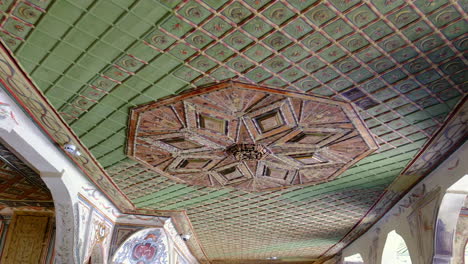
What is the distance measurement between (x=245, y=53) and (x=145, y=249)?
7756mm

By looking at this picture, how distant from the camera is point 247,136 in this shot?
20.2ft

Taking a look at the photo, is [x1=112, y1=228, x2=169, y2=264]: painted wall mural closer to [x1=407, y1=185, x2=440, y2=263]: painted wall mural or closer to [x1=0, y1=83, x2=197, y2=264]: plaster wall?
[x1=0, y1=83, x2=197, y2=264]: plaster wall

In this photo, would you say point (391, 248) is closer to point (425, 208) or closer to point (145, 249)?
point (425, 208)

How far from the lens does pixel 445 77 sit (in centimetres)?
472

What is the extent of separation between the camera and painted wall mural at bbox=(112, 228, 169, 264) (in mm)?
10055

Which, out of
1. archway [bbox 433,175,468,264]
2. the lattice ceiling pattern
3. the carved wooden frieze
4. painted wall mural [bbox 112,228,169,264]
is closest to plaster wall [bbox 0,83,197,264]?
painted wall mural [bbox 112,228,169,264]

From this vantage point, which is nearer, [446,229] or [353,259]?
[446,229]

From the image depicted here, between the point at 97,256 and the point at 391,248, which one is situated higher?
the point at 391,248

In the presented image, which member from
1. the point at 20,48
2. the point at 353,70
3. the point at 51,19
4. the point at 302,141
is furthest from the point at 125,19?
the point at 302,141

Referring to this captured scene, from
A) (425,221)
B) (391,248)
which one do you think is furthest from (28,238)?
(391,248)

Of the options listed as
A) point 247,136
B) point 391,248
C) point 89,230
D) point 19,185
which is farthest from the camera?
point 391,248

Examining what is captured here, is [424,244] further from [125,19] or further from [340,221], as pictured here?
[125,19]

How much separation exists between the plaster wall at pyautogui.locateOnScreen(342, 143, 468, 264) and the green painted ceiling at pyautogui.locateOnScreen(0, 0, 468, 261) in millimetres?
849

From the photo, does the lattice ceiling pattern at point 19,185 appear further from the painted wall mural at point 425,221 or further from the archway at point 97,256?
the painted wall mural at point 425,221
